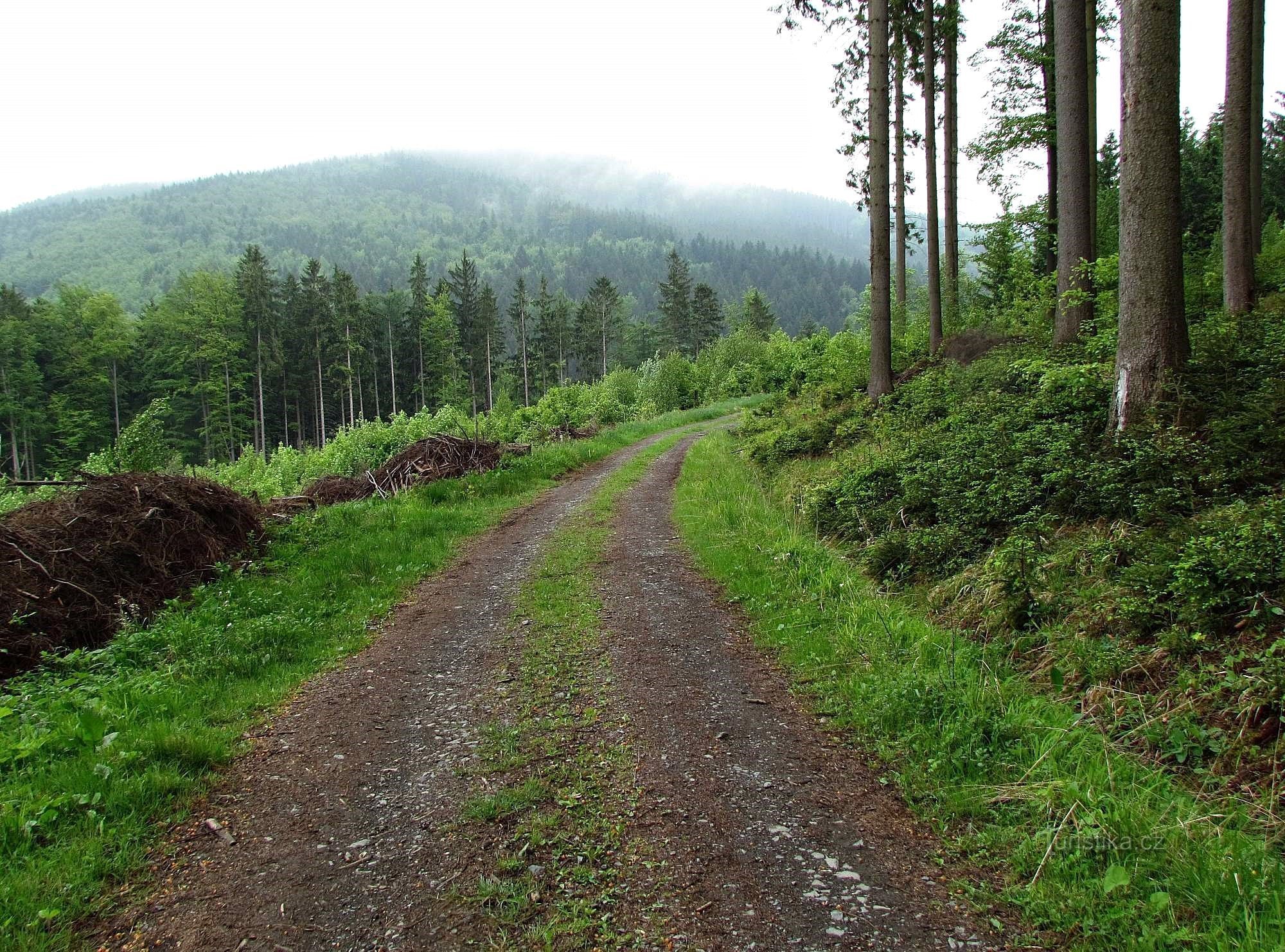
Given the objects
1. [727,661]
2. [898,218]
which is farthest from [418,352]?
[727,661]

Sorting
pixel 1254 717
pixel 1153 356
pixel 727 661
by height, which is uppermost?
pixel 1153 356

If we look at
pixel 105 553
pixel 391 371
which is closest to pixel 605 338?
pixel 391 371

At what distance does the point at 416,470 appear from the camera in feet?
46.4

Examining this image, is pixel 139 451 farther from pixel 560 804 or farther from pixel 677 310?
pixel 677 310

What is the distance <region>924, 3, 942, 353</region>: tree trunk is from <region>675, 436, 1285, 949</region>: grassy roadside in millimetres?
15374

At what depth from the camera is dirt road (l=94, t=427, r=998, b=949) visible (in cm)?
261

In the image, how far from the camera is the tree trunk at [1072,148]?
32.7ft

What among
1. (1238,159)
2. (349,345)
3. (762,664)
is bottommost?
(762,664)

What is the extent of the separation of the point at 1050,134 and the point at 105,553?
22.7 meters

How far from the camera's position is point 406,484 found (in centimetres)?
1349

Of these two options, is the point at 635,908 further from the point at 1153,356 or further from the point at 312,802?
the point at 1153,356

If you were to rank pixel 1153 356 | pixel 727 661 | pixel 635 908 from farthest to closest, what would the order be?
1. pixel 1153 356
2. pixel 727 661
3. pixel 635 908

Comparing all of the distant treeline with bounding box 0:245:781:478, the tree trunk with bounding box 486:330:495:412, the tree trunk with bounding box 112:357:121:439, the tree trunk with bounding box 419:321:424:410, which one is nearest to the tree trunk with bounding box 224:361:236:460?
the distant treeline with bounding box 0:245:781:478

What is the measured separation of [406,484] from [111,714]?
9330 millimetres
